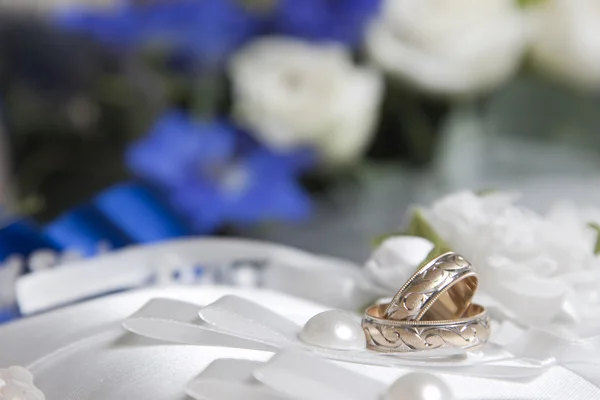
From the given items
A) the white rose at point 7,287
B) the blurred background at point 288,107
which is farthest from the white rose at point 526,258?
the blurred background at point 288,107

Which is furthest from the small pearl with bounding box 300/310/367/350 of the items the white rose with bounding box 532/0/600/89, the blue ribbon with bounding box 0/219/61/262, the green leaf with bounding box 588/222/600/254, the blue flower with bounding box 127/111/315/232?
the white rose with bounding box 532/0/600/89

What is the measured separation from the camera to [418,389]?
0.26 metres

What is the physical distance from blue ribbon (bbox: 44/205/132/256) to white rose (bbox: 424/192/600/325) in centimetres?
30

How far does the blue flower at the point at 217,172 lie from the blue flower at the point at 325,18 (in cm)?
13

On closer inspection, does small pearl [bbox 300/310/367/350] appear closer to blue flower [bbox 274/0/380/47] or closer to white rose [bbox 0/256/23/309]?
white rose [bbox 0/256/23/309]

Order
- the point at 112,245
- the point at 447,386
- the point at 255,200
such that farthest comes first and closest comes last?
the point at 255,200 < the point at 112,245 < the point at 447,386

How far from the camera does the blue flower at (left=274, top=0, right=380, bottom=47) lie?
2.77 feet

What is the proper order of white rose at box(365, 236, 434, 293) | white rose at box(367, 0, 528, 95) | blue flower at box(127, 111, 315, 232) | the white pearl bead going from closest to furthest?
1. the white pearl bead
2. white rose at box(365, 236, 434, 293)
3. blue flower at box(127, 111, 315, 232)
4. white rose at box(367, 0, 528, 95)

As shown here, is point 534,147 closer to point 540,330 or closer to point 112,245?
point 112,245

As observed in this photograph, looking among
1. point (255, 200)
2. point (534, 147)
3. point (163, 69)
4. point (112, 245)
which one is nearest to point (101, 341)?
point (112, 245)

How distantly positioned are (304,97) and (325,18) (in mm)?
95

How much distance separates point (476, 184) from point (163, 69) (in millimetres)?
368

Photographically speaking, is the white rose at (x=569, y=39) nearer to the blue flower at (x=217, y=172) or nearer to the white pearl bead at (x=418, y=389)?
the blue flower at (x=217, y=172)

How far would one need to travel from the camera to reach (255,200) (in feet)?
2.53
